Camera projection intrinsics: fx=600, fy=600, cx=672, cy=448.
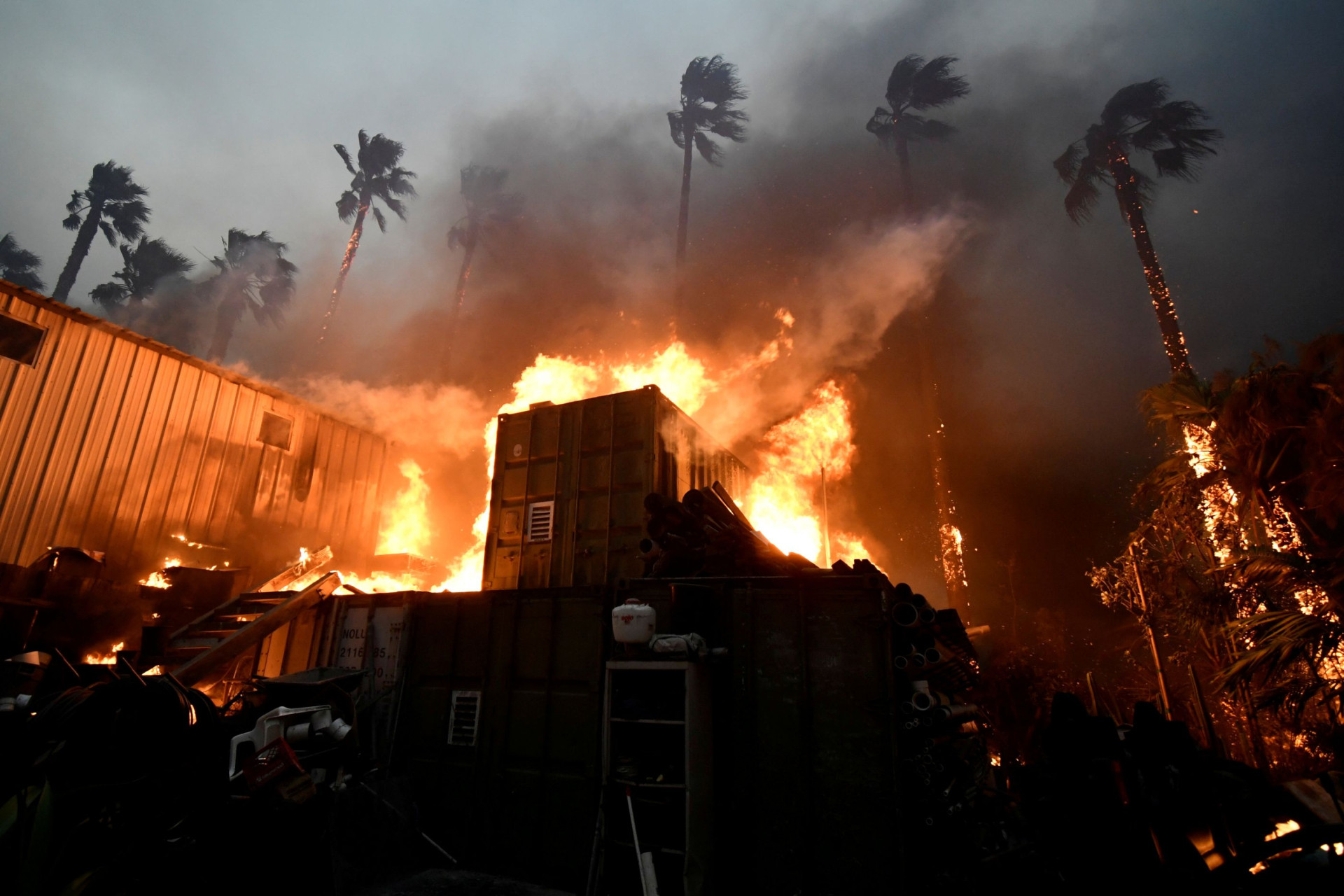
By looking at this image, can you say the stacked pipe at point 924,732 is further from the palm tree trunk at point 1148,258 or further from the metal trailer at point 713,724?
the palm tree trunk at point 1148,258

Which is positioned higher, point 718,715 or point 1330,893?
point 718,715

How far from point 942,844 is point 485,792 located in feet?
A: 18.3

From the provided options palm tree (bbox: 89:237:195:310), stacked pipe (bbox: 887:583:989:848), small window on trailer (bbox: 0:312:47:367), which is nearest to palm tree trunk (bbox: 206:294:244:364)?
palm tree (bbox: 89:237:195:310)

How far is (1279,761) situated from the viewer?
1378 cm

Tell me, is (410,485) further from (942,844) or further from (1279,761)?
(1279,761)

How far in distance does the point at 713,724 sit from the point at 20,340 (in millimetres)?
17890

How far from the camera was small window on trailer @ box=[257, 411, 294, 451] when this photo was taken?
18.5m

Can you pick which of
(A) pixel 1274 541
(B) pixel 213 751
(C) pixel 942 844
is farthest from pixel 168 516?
(A) pixel 1274 541

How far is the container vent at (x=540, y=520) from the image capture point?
456 inches

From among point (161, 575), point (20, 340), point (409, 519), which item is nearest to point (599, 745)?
point (161, 575)

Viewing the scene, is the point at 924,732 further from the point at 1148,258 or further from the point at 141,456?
the point at 1148,258

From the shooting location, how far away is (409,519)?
2330cm

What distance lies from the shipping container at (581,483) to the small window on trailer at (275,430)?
418 inches

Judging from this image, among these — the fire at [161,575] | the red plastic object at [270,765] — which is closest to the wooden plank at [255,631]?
the red plastic object at [270,765]
